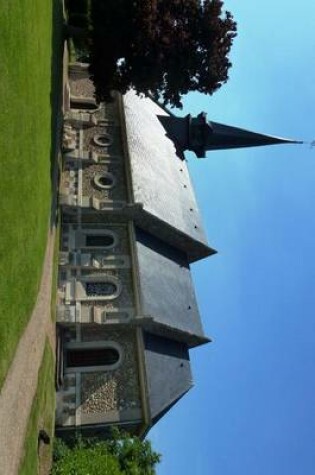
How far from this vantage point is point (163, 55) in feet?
77.8

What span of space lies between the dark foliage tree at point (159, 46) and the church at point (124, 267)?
395 cm

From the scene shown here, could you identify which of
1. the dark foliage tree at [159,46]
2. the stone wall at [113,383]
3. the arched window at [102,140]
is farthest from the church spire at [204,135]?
the stone wall at [113,383]

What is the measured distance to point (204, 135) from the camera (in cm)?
3131

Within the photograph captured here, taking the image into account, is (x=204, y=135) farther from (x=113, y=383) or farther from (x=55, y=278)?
(x=113, y=383)

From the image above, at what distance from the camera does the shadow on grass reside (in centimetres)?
2100

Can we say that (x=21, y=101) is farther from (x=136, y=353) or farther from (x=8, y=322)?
(x=136, y=353)

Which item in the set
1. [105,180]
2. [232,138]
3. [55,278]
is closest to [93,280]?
[55,278]

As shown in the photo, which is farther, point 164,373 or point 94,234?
point 94,234

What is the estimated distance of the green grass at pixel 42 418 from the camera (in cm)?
1483

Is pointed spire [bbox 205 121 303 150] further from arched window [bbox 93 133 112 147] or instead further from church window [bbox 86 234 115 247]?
church window [bbox 86 234 115 247]

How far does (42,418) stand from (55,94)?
13236mm

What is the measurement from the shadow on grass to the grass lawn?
7.61ft

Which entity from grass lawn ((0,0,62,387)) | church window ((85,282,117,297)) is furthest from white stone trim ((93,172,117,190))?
grass lawn ((0,0,62,387))

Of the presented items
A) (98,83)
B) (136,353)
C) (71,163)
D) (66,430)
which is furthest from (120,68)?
(66,430)
